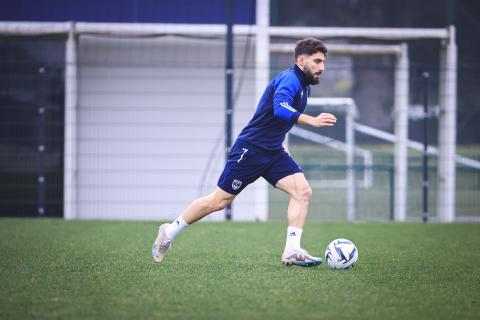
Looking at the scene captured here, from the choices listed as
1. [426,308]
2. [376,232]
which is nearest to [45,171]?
[376,232]

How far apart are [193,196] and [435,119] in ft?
15.8

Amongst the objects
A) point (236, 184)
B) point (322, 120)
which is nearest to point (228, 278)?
point (236, 184)

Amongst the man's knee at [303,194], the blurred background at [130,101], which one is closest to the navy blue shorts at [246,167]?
the man's knee at [303,194]

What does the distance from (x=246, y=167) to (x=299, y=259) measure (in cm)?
91

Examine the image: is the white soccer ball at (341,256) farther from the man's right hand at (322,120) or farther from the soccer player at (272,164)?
the man's right hand at (322,120)

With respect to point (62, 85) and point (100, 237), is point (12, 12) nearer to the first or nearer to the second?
point (62, 85)

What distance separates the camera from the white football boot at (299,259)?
612 cm

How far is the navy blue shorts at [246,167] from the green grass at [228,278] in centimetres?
70

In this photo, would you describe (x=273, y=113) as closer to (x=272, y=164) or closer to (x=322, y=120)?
(x=272, y=164)

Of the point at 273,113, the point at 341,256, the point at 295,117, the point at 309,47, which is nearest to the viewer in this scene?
the point at 295,117

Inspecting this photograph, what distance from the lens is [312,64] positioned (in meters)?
6.23

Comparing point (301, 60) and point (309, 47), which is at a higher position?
point (309, 47)

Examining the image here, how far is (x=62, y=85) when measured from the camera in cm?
1163

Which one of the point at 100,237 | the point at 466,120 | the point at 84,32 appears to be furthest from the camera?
the point at 466,120
